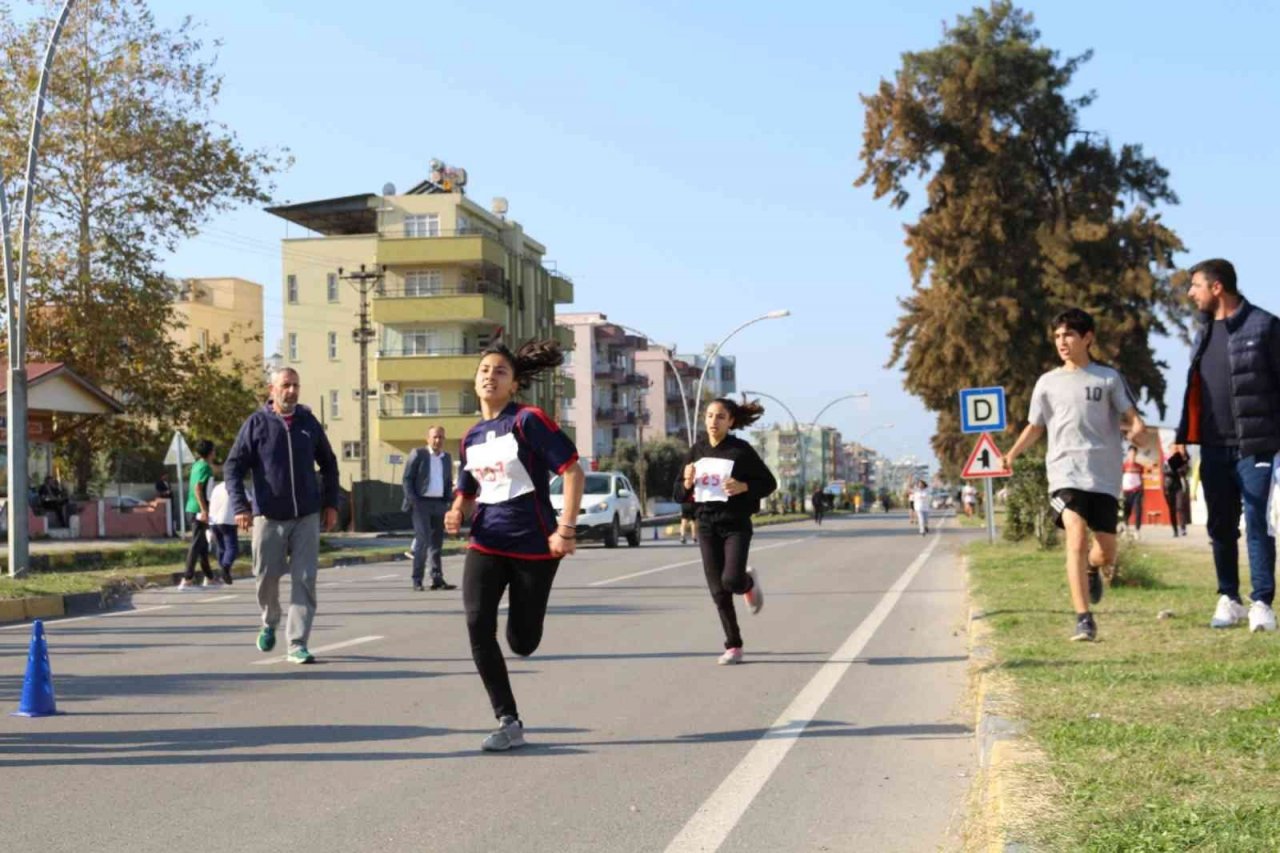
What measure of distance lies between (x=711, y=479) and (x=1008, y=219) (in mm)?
31569

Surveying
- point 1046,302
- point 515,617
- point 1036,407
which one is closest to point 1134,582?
point 1036,407

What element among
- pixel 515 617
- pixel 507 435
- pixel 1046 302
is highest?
pixel 1046 302

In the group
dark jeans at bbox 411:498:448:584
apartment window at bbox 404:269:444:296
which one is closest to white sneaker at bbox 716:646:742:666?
dark jeans at bbox 411:498:448:584

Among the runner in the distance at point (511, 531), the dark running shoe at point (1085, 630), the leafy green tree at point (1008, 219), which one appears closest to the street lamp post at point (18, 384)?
the runner in the distance at point (511, 531)

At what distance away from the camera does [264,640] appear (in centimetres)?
1118

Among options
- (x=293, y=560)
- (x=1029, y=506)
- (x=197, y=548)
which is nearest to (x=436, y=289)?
(x=1029, y=506)

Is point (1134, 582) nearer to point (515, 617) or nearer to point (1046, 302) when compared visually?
point (515, 617)

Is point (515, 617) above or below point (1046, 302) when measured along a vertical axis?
below

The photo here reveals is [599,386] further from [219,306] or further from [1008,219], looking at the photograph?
[1008,219]

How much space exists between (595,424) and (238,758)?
11921 cm

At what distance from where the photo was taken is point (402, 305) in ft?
253

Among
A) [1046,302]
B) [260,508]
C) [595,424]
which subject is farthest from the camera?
[595,424]

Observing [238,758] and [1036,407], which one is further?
[1036,407]

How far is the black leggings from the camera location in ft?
24.0
